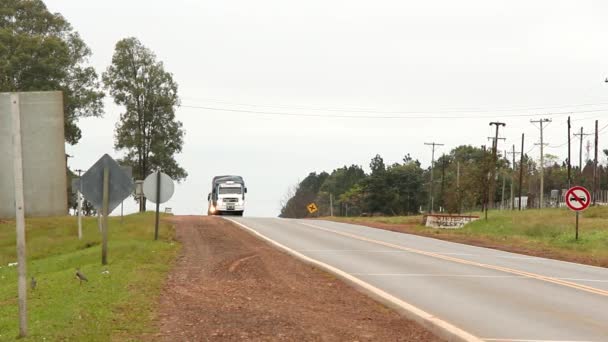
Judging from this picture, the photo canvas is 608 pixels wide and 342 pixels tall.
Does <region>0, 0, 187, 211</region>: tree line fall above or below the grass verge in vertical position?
above

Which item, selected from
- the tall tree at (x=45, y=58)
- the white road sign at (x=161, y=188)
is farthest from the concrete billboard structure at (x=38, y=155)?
the tall tree at (x=45, y=58)

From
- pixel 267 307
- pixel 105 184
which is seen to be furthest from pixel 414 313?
pixel 105 184

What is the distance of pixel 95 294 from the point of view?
1142 centimetres

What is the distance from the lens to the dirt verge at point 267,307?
8.58 m

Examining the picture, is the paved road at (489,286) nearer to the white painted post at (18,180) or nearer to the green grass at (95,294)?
the green grass at (95,294)

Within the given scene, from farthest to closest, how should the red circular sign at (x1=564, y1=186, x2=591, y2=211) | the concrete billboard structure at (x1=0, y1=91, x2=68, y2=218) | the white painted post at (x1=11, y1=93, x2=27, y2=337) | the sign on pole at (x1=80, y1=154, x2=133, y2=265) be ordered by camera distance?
1. the red circular sign at (x1=564, y1=186, x2=591, y2=211)
2. the sign on pole at (x1=80, y1=154, x2=133, y2=265)
3. the concrete billboard structure at (x1=0, y1=91, x2=68, y2=218)
4. the white painted post at (x1=11, y1=93, x2=27, y2=337)

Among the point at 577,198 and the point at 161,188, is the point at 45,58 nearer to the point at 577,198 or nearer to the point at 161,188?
the point at 161,188

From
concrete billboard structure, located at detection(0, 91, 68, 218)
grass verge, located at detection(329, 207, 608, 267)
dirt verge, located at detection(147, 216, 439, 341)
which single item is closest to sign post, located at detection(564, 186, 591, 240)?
grass verge, located at detection(329, 207, 608, 267)

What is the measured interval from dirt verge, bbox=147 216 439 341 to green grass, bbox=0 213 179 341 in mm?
381

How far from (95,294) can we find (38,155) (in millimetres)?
4013

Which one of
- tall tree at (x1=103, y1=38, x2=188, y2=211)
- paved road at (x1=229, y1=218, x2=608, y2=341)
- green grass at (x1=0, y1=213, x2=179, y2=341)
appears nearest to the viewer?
green grass at (x1=0, y1=213, x2=179, y2=341)

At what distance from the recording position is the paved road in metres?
9.55

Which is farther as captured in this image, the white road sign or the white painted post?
the white road sign

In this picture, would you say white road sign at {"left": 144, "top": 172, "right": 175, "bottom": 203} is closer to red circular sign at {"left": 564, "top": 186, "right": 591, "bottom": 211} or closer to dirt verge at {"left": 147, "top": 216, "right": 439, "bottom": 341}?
dirt verge at {"left": 147, "top": 216, "right": 439, "bottom": 341}
